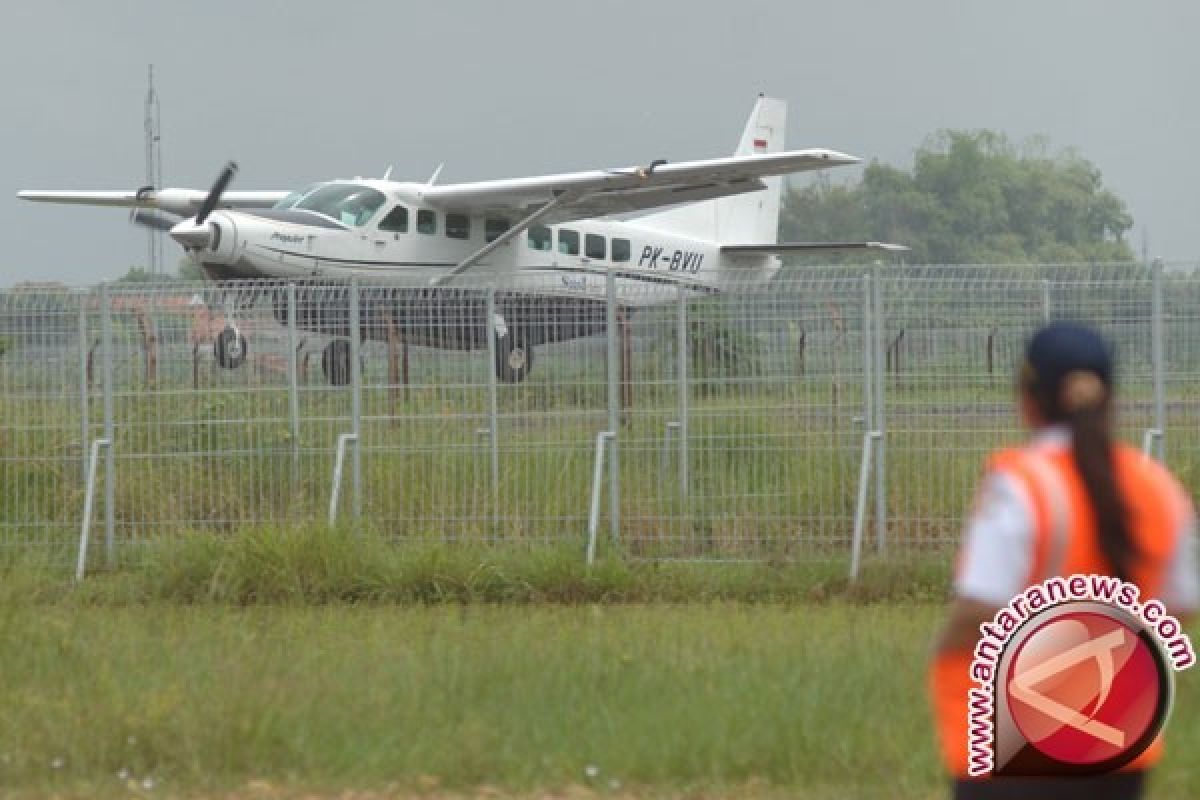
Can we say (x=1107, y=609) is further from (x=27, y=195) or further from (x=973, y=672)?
(x=27, y=195)

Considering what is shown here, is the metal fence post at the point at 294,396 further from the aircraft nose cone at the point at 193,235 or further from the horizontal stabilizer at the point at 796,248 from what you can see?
the horizontal stabilizer at the point at 796,248

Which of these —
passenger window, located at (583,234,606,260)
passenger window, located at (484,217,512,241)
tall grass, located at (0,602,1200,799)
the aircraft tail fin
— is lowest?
tall grass, located at (0,602,1200,799)

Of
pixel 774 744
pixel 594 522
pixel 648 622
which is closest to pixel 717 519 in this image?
pixel 594 522

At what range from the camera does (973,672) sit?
3.80 m

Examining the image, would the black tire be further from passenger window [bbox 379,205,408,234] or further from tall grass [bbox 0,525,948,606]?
passenger window [bbox 379,205,408,234]

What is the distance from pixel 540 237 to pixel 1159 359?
2334 cm

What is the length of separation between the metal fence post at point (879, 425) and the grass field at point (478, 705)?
1.81 m

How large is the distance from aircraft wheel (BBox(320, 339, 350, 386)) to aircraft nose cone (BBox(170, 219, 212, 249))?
16.8 meters

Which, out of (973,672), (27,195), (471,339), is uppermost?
(27,195)

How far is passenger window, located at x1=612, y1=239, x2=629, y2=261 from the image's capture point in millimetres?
37281

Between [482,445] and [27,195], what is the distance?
3448 cm

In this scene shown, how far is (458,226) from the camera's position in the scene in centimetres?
3416

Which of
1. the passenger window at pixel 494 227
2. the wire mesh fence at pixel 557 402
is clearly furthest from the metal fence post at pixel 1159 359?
the passenger window at pixel 494 227

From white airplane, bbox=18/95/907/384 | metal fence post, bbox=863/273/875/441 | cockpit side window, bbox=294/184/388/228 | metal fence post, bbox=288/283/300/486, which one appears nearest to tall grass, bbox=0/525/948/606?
metal fence post, bbox=863/273/875/441
